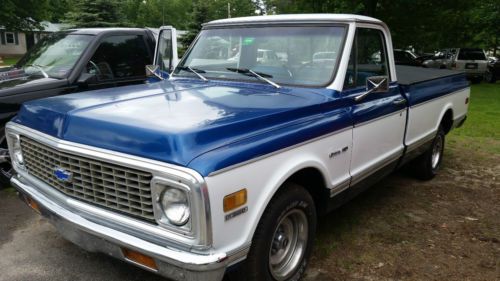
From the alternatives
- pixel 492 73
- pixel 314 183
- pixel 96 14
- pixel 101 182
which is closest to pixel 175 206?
pixel 101 182

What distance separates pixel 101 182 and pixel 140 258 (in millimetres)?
523

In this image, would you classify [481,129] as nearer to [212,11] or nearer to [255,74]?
[255,74]

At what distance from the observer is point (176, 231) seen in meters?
2.43

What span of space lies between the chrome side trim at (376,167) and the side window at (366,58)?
77cm

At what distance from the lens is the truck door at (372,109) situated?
12.4 feet

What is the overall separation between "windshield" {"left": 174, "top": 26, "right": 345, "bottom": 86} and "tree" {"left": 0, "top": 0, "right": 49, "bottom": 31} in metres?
25.8

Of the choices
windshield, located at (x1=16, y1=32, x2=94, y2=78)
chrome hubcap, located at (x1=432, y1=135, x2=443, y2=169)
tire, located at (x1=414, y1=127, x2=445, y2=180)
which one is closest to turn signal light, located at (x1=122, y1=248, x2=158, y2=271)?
windshield, located at (x1=16, y1=32, x2=94, y2=78)

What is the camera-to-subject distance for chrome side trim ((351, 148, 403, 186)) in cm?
389

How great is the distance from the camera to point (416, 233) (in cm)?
432

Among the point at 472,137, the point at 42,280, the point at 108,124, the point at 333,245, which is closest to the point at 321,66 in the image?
the point at 333,245

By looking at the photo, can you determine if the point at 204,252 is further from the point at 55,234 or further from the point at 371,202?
the point at 371,202

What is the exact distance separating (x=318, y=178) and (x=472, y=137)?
642 centimetres

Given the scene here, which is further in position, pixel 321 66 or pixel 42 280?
pixel 321 66

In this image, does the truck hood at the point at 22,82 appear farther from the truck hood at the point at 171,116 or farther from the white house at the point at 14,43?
the white house at the point at 14,43
